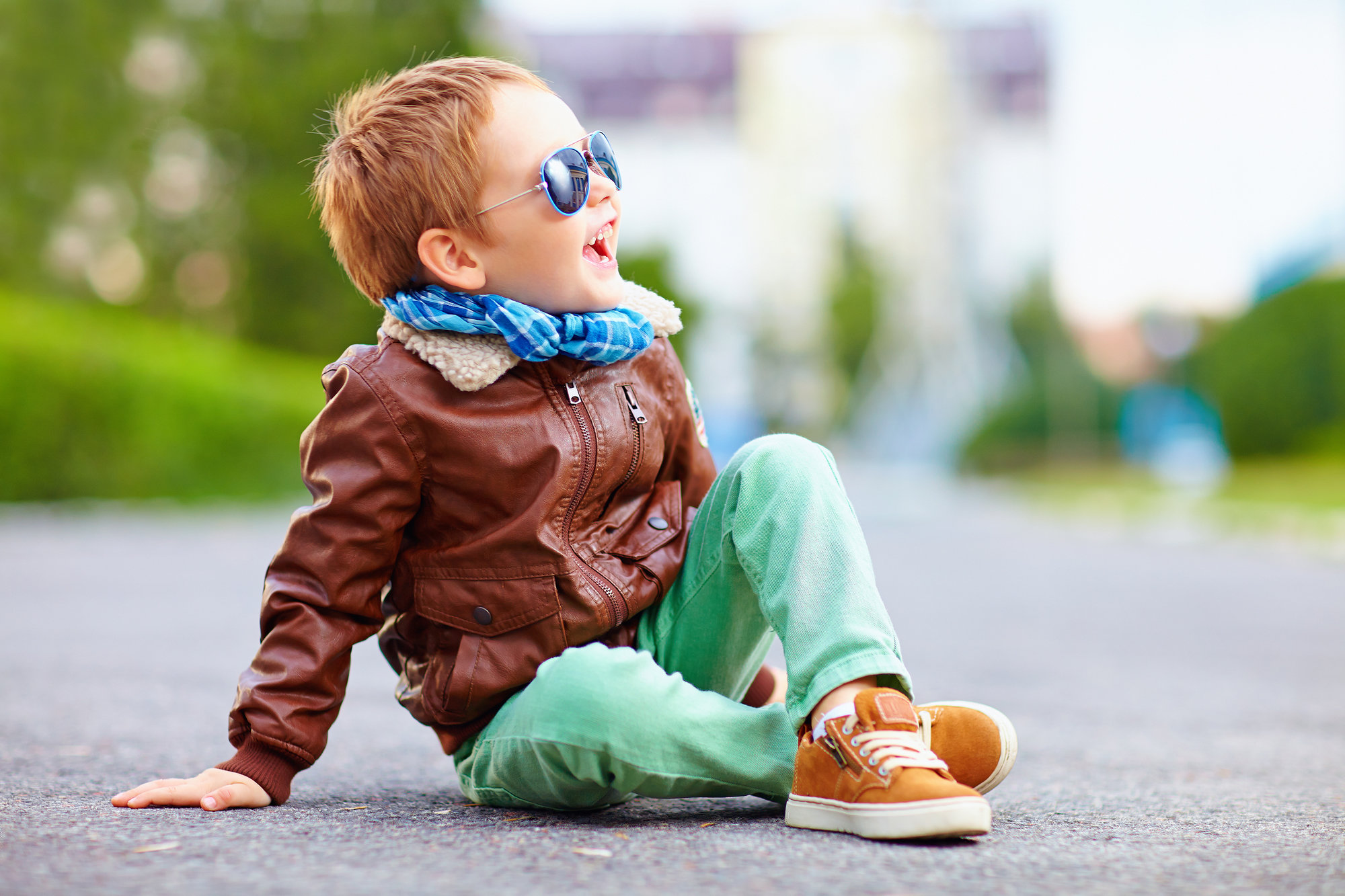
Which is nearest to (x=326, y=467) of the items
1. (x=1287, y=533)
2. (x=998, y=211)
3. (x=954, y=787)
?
(x=954, y=787)

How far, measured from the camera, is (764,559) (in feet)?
6.49

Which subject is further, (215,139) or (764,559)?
(215,139)

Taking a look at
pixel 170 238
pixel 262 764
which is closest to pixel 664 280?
pixel 170 238

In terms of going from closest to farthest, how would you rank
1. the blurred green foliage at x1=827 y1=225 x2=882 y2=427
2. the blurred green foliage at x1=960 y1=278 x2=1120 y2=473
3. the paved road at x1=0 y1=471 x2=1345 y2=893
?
1. the paved road at x1=0 y1=471 x2=1345 y2=893
2. the blurred green foliage at x1=960 y1=278 x2=1120 y2=473
3. the blurred green foliage at x1=827 y1=225 x2=882 y2=427

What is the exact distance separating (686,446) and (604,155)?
48 cm

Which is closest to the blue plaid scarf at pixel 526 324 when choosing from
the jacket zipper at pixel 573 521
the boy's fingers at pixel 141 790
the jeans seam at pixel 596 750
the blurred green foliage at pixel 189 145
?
the jacket zipper at pixel 573 521

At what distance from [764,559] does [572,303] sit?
1.58ft

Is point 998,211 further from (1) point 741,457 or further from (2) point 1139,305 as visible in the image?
(1) point 741,457

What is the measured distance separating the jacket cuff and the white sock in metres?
0.73

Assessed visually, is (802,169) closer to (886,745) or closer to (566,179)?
(566,179)

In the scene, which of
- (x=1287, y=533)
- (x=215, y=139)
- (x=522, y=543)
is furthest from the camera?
(x=215, y=139)

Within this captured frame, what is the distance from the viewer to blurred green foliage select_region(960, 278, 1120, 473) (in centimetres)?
3028

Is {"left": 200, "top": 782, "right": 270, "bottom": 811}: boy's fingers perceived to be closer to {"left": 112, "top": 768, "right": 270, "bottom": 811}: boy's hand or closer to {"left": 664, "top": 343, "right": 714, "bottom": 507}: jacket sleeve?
{"left": 112, "top": 768, "right": 270, "bottom": 811}: boy's hand

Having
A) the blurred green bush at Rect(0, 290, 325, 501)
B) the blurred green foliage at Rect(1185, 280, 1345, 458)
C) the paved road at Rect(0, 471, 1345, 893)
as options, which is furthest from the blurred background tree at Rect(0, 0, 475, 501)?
the blurred green foliage at Rect(1185, 280, 1345, 458)
